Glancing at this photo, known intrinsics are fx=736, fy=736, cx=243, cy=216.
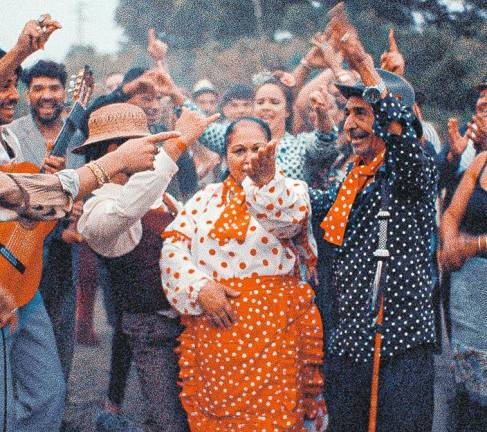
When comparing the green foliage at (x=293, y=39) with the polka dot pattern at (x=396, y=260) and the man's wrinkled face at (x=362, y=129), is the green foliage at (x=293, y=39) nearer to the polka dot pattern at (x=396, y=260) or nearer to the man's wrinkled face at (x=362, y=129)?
the man's wrinkled face at (x=362, y=129)

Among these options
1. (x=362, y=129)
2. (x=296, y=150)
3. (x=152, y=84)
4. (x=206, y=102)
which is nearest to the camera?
(x=362, y=129)

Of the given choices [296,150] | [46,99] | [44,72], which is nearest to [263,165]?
[296,150]

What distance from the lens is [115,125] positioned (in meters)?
4.06

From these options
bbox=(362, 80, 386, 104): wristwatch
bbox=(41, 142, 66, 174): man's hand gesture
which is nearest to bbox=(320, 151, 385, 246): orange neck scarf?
bbox=(362, 80, 386, 104): wristwatch

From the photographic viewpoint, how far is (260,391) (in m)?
3.50

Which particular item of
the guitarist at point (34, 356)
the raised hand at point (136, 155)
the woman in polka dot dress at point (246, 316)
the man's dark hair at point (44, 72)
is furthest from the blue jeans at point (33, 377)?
the man's dark hair at point (44, 72)

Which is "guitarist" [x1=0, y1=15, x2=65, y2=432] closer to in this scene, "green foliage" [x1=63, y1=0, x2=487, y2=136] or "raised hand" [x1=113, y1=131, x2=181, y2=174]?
"raised hand" [x1=113, y1=131, x2=181, y2=174]

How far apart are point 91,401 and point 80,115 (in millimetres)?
2175

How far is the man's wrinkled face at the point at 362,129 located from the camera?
3.43m

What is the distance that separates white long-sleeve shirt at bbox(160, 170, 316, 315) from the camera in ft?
11.2

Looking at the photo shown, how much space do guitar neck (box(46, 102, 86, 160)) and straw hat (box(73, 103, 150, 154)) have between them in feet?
0.58

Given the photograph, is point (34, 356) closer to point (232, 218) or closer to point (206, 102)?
point (232, 218)

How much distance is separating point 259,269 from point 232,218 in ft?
0.93

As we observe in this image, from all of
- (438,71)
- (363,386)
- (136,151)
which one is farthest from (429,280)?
(438,71)
